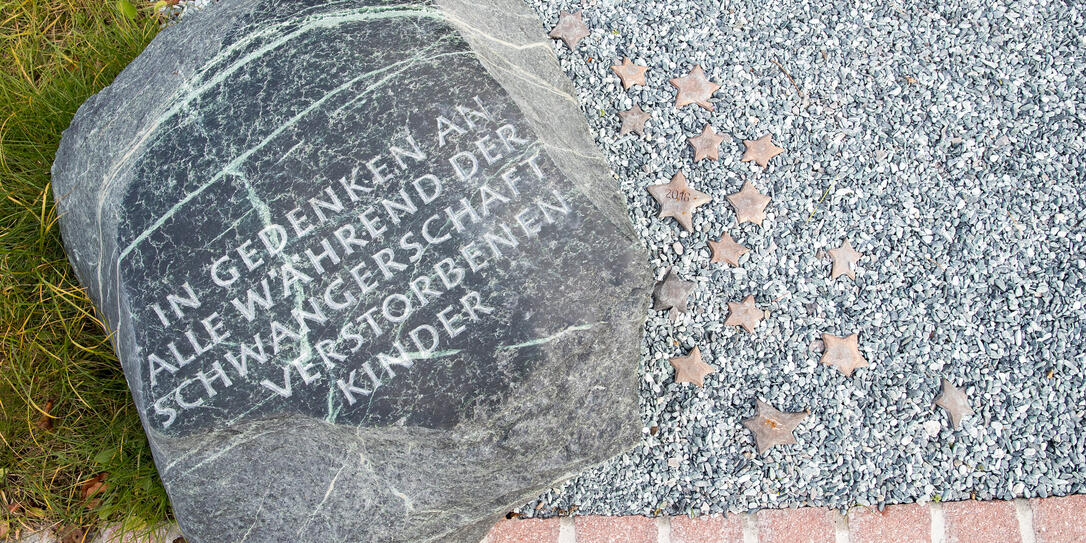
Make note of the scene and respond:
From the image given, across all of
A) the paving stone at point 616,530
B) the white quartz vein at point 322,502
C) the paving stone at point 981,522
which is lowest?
the paving stone at point 981,522

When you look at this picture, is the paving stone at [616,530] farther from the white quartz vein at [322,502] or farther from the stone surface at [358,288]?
the white quartz vein at [322,502]

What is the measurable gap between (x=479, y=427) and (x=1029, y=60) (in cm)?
282

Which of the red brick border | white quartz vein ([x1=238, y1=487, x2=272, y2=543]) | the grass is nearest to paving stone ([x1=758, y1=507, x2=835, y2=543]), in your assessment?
the red brick border

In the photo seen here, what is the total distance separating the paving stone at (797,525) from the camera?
2748 mm

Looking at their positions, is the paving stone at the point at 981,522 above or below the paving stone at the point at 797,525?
below

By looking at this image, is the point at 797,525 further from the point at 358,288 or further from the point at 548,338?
the point at 358,288

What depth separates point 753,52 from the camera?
3.41 m

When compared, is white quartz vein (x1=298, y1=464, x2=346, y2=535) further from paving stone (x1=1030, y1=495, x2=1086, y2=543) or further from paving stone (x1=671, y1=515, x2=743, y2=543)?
paving stone (x1=1030, y1=495, x2=1086, y2=543)

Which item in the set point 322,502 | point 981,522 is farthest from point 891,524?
point 322,502

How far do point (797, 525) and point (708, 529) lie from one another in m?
0.31

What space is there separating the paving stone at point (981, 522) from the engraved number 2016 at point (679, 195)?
1.44 m

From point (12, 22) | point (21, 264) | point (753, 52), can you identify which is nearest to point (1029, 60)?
point (753, 52)

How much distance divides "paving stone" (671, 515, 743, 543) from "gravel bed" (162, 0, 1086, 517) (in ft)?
0.13

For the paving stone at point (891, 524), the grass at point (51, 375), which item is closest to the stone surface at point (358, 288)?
the grass at point (51, 375)
